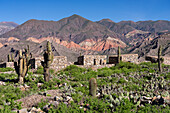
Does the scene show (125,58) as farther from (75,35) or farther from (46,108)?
(75,35)

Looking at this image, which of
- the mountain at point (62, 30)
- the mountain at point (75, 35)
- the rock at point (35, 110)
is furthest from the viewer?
the mountain at point (62, 30)

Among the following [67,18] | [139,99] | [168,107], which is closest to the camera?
[168,107]

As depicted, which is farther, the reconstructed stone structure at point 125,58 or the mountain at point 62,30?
the mountain at point 62,30

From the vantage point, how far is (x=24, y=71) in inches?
423

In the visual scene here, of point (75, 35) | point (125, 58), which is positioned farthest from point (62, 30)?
point (125, 58)

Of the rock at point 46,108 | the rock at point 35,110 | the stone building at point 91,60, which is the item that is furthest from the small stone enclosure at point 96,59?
the rock at point 35,110

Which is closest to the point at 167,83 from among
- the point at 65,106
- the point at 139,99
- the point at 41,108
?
the point at 139,99

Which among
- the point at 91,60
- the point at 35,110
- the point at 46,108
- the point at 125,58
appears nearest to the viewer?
the point at 35,110

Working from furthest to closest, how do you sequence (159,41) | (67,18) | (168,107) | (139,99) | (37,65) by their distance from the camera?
1. (67,18)
2. (159,41)
3. (37,65)
4. (139,99)
5. (168,107)

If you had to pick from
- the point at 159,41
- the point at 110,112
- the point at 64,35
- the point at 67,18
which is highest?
the point at 67,18

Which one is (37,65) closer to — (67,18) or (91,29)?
(91,29)

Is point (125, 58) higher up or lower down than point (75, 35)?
lower down

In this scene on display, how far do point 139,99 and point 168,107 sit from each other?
1.20 metres

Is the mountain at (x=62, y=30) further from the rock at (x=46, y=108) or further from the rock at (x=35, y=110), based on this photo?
the rock at (x=35, y=110)
